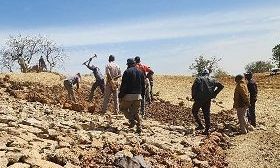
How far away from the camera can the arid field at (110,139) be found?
27.6 ft

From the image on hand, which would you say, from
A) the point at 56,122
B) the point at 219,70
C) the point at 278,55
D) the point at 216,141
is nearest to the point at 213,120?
the point at 216,141

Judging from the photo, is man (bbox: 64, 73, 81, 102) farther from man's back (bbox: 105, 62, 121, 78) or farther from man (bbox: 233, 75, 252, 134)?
man (bbox: 233, 75, 252, 134)

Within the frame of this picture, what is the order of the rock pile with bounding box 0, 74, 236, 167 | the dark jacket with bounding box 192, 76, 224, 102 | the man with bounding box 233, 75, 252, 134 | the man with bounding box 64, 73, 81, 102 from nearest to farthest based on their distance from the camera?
the rock pile with bounding box 0, 74, 236, 167 → the dark jacket with bounding box 192, 76, 224, 102 → the man with bounding box 233, 75, 252, 134 → the man with bounding box 64, 73, 81, 102

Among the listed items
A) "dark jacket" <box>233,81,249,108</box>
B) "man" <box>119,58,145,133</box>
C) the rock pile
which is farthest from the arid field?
"dark jacket" <box>233,81,249,108</box>

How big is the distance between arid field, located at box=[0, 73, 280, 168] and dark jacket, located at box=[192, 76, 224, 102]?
1.03 metres

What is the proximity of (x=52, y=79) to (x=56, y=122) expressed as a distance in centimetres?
1387

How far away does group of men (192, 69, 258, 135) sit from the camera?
1358 centimetres

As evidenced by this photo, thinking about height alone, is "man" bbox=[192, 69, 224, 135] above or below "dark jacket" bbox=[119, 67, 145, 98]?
below

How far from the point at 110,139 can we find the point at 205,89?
164 inches

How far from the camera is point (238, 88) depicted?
14375 mm

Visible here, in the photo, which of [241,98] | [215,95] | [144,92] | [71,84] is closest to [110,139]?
[144,92]

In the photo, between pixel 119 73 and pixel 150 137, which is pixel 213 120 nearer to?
pixel 119 73

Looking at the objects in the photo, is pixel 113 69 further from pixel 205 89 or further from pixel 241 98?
pixel 241 98

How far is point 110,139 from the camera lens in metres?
10.3
